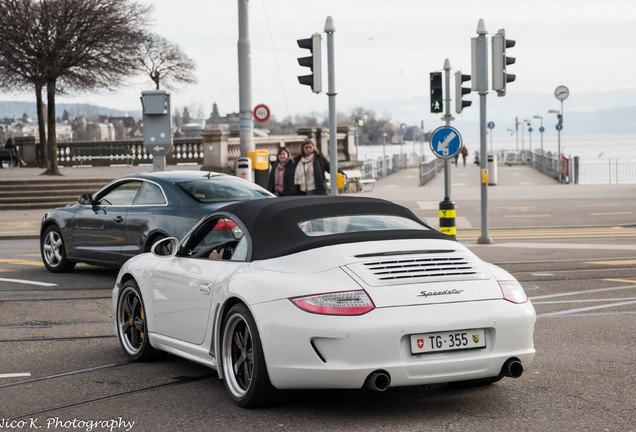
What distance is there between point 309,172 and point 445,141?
2.42 metres

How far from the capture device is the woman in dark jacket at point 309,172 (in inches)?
667

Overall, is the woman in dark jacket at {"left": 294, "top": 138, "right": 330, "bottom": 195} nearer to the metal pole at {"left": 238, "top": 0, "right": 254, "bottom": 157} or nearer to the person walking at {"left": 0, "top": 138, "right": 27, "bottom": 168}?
the metal pole at {"left": 238, "top": 0, "right": 254, "bottom": 157}

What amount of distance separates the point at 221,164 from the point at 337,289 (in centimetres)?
2940

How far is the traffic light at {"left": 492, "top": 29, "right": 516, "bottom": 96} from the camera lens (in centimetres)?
1702

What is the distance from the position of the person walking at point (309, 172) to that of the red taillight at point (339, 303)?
1136 centimetres

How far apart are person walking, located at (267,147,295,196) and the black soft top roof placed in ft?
33.3

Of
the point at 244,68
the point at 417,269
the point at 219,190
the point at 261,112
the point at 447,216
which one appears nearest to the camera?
the point at 417,269

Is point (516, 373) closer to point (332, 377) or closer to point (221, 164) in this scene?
point (332, 377)

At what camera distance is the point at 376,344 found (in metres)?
5.39

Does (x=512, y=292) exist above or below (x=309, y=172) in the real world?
below

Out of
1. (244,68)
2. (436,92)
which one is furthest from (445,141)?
(244,68)

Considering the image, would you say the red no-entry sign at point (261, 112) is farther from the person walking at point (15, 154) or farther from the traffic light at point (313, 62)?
the person walking at point (15, 154)

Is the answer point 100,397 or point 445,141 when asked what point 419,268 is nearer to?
point 100,397

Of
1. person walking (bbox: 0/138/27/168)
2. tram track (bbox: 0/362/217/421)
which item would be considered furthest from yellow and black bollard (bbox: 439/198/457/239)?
person walking (bbox: 0/138/27/168)
